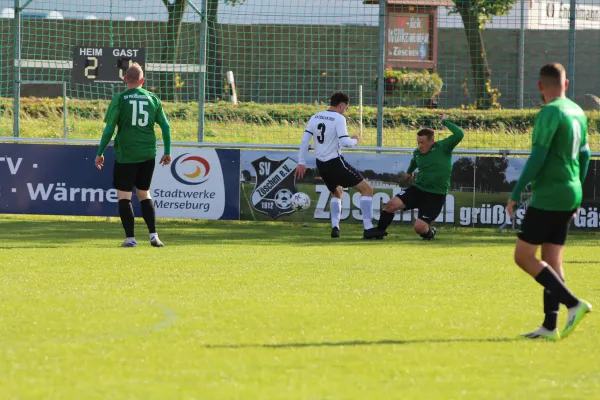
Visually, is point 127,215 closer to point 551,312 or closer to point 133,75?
point 133,75

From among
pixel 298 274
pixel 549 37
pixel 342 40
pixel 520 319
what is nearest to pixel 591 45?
pixel 549 37

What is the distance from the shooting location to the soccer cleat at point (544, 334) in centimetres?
675

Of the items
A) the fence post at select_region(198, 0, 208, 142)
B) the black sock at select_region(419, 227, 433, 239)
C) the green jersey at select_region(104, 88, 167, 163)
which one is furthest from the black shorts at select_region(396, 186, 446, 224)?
the green jersey at select_region(104, 88, 167, 163)

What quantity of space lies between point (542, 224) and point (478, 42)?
1138 centimetres

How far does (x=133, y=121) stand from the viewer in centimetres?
1244

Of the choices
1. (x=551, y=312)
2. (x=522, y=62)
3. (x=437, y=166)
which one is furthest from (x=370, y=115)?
(x=551, y=312)

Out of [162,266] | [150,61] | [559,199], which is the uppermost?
[150,61]

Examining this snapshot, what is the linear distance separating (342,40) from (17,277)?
9.55 m

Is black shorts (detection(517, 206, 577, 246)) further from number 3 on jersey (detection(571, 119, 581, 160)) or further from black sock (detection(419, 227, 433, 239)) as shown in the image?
black sock (detection(419, 227, 433, 239))

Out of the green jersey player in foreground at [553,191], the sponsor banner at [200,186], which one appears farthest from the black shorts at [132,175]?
the green jersey player in foreground at [553,191]

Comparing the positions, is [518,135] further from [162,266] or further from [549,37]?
[162,266]

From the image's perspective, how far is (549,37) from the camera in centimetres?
2108

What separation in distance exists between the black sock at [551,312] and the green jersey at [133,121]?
6644mm

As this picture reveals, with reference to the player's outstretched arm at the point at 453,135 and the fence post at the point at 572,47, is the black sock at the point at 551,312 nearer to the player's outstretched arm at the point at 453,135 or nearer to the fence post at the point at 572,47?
the player's outstretched arm at the point at 453,135
